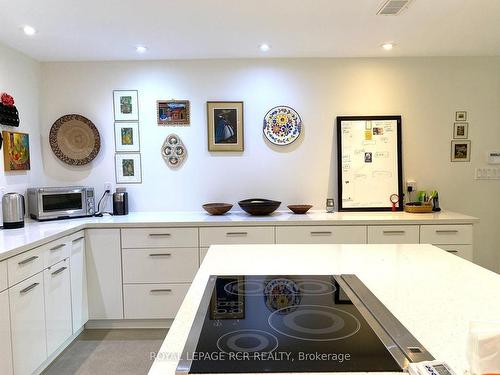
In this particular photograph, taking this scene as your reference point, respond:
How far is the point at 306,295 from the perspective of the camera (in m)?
1.19

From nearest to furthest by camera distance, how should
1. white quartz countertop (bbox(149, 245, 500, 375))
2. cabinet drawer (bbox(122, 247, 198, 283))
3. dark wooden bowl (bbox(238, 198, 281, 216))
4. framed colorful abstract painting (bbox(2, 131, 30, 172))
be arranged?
white quartz countertop (bbox(149, 245, 500, 375)) → framed colorful abstract painting (bbox(2, 131, 30, 172)) → cabinet drawer (bbox(122, 247, 198, 283)) → dark wooden bowl (bbox(238, 198, 281, 216))

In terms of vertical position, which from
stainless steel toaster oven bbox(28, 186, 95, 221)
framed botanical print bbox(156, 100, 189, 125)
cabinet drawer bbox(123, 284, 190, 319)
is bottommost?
cabinet drawer bbox(123, 284, 190, 319)

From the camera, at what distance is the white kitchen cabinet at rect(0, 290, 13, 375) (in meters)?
1.92

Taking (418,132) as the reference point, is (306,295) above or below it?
below

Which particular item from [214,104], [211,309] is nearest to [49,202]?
[214,104]

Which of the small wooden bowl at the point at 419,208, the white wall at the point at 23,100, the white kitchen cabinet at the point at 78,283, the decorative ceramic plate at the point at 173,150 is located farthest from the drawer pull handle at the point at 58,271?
the small wooden bowl at the point at 419,208

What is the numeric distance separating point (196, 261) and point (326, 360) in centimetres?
230

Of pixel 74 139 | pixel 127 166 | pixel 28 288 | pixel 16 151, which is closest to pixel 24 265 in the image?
pixel 28 288

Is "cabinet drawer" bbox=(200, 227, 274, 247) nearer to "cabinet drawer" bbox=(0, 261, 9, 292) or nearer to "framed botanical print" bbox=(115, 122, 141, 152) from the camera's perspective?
"framed botanical print" bbox=(115, 122, 141, 152)

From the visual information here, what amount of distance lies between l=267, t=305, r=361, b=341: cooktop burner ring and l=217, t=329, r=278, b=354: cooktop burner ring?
0.15 ft

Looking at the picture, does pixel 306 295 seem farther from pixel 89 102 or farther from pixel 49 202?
pixel 89 102

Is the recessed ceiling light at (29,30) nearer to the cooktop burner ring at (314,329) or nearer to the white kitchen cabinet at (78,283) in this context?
the white kitchen cabinet at (78,283)

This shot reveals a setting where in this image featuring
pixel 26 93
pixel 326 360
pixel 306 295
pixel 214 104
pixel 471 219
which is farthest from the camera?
pixel 214 104

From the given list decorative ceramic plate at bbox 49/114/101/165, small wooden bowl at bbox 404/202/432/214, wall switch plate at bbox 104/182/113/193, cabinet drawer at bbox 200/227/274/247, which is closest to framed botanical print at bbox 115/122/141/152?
decorative ceramic plate at bbox 49/114/101/165
